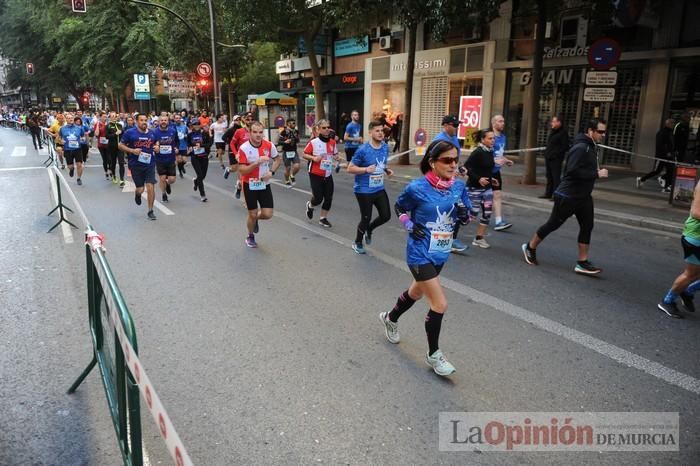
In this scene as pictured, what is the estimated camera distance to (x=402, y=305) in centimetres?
427

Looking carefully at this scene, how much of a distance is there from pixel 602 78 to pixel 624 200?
274 centimetres

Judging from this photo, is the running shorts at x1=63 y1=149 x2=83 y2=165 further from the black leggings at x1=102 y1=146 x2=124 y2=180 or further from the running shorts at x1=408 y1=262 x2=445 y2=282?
the running shorts at x1=408 y1=262 x2=445 y2=282

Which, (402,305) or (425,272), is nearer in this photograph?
A: (425,272)

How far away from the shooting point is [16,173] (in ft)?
53.7

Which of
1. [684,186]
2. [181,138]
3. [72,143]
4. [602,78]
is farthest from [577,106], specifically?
[72,143]

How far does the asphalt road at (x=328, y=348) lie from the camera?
3.11 m

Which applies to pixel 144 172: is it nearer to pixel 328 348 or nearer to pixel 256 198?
pixel 256 198

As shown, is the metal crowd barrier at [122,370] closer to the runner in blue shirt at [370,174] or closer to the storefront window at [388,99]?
the runner in blue shirt at [370,174]

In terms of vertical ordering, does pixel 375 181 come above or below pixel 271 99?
below

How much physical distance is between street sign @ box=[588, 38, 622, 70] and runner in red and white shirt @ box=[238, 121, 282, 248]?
24.2 feet

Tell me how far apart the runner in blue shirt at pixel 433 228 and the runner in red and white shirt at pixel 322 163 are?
15.9 ft

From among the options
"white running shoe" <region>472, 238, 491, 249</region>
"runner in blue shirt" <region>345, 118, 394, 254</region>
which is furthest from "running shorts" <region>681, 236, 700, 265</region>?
"runner in blue shirt" <region>345, 118, 394, 254</region>

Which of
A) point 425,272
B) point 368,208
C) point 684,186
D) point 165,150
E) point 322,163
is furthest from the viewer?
point 165,150

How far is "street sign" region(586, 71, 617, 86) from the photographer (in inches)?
424
